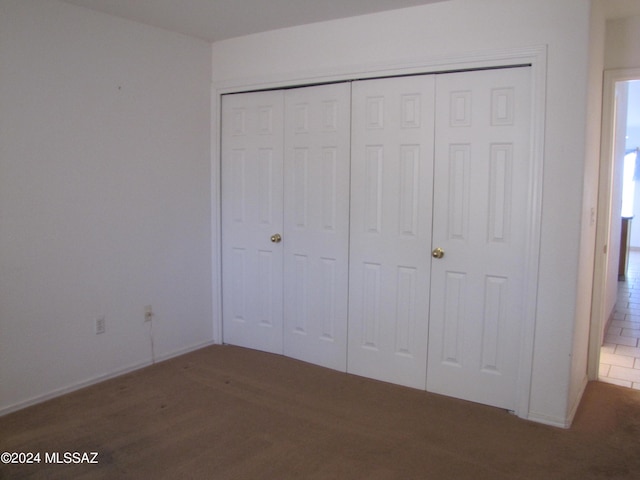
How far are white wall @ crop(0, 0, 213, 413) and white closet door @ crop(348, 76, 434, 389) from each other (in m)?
1.36

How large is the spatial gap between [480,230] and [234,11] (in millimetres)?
2097

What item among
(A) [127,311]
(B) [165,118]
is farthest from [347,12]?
(A) [127,311]

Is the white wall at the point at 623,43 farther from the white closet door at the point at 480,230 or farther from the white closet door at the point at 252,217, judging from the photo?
the white closet door at the point at 252,217

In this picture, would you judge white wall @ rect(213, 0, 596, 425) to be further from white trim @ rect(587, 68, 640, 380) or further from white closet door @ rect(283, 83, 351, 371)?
white closet door @ rect(283, 83, 351, 371)

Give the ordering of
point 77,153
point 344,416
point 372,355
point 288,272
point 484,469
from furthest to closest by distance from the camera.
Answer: point 288,272, point 372,355, point 77,153, point 344,416, point 484,469

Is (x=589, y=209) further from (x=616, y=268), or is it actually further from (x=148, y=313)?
(x=148, y=313)

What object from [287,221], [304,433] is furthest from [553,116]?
[304,433]

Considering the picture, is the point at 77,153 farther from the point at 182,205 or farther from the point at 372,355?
the point at 372,355

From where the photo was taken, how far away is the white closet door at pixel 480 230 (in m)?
2.85

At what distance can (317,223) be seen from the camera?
142 inches

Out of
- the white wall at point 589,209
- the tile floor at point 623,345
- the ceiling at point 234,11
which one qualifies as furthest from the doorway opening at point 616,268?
the ceiling at point 234,11

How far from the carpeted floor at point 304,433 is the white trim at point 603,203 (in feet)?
1.07

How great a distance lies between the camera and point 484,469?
2344 millimetres

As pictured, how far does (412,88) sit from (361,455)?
2191mm
